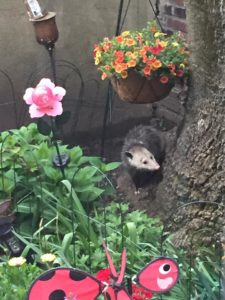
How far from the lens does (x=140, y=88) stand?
4.20 metres

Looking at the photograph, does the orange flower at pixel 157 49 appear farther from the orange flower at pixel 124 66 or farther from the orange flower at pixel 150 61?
the orange flower at pixel 124 66

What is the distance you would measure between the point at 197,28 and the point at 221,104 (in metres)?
0.46

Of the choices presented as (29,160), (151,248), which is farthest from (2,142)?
(151,248)

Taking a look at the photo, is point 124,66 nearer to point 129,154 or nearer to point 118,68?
point 118,68

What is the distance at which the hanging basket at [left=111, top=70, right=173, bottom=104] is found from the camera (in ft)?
13.6

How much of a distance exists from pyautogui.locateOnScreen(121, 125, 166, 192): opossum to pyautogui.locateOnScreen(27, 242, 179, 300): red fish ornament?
1750 mm

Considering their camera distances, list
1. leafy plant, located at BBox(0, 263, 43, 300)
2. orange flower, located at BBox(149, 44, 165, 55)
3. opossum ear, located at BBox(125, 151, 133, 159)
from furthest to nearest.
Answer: opossum ear, located at BBox(125, 151, 133, 159)
orange flower, located at BBox(149, 44, 165, 55)
leafy plant, located at BBox(0, 263, 43, 300)

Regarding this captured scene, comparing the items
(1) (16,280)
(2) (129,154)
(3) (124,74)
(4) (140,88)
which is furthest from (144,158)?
(1) (16,280)

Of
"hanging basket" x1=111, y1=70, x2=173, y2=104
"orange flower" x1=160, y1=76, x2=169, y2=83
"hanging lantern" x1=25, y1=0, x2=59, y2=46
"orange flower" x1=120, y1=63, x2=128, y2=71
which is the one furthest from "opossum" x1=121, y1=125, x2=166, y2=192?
"hanging lantern" x1=25, y1=0, x2=59, y2=46

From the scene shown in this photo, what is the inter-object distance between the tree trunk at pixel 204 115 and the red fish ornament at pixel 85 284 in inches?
49.7

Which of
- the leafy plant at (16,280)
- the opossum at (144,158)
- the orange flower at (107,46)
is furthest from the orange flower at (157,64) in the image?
the leafy plant at (16,280)

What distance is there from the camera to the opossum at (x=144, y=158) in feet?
13.9

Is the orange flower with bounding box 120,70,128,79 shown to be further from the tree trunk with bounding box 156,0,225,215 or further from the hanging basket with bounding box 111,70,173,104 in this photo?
the tree trunk with bounding box 156,0,225,215

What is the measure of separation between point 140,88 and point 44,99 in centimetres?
100
